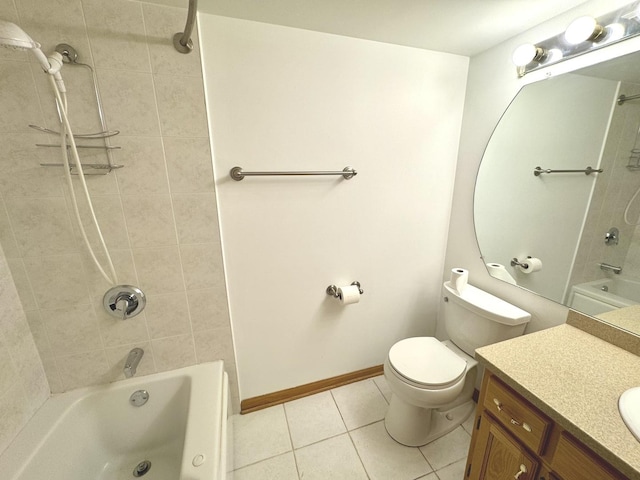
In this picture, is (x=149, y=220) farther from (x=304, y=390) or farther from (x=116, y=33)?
(x=304, y=390)

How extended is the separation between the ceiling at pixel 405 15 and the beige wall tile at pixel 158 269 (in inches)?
39.9

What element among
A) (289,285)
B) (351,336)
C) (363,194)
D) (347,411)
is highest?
(363,194)

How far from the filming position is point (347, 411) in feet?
5.37

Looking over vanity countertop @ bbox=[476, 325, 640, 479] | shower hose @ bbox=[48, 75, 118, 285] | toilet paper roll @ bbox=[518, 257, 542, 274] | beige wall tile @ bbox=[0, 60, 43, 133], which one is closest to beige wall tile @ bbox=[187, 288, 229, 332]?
shower hose @ bbox=[48, 75, 118, 285]

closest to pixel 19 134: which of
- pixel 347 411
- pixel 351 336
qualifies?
pixel 351 336

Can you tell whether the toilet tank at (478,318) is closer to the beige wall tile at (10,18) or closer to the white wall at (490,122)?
the white wall at (490,122)

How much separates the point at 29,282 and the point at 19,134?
60cm

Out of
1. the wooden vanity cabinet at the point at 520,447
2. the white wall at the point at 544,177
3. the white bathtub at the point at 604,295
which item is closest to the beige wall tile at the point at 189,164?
the wooden vanity cabinet at the point at 520,447

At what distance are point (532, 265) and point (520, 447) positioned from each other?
860mm

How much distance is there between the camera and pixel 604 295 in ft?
3.54

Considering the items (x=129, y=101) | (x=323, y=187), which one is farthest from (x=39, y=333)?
(x=323, y=187)

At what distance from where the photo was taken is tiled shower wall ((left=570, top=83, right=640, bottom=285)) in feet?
3.15

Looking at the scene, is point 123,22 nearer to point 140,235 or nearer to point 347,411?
point 140,235

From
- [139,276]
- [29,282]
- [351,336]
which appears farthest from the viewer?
[351,336]
